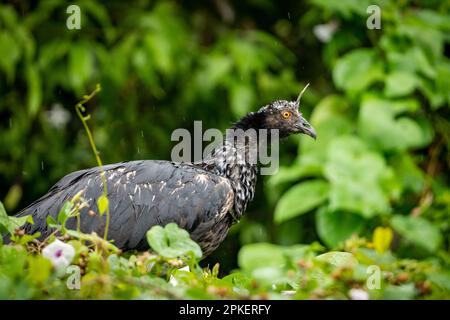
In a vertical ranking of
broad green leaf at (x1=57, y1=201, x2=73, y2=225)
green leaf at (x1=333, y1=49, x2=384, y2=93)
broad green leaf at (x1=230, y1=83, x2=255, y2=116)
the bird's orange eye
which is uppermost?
green leaf at (x1=333, y1=49, x2=384, y2=93)

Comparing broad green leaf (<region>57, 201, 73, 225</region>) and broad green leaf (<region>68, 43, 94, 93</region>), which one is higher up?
broad green leaf (<region>68, 43, 94, 93</region>)

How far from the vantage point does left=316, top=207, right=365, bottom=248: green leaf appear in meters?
6.54

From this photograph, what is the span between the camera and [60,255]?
7.16 ft

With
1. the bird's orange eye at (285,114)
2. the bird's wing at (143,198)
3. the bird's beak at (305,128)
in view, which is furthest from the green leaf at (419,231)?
the bird's wing at (143,198)

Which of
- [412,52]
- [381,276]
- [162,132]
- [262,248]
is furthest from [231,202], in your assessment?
[162,132]

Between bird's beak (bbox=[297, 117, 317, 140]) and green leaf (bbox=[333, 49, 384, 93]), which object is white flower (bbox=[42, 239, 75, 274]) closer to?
bird's beak (bbox=[297, 117, 317, 140])

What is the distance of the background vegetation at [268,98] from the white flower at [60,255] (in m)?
3.79

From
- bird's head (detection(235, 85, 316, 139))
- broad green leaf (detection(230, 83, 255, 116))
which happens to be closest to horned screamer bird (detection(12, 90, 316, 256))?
bird's head (detection(235, 85, 316, 139))

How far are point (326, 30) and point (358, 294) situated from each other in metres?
6.40

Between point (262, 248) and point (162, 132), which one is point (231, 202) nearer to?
point (262, 248)

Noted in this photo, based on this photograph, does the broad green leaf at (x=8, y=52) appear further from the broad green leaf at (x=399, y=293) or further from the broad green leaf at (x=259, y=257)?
the broad green leaf at (x=399, y=293)

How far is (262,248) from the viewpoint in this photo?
657cm

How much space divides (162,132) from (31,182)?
5.29 feet

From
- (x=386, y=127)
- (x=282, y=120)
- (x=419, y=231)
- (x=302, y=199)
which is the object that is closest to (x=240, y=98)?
(x=302, y=199)
